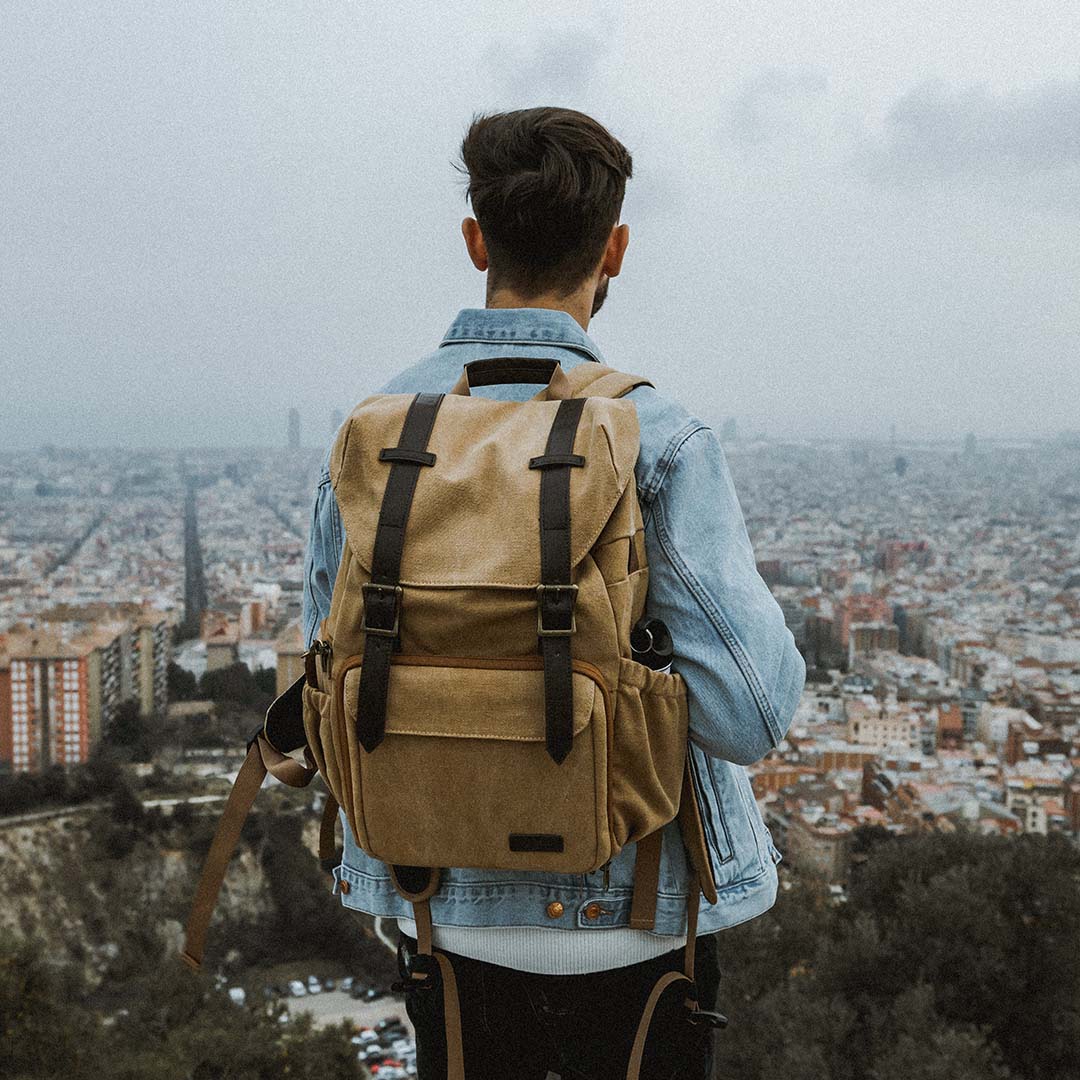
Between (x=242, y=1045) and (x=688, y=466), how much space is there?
8000mm

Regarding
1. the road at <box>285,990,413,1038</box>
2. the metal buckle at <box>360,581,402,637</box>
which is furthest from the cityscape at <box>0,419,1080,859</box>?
the metal buckle at <box>360,581,402,637</box>

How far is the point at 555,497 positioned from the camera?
0.73 metres

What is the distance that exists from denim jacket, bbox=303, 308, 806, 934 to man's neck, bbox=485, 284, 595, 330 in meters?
0.01

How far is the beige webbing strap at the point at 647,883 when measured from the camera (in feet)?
2.75

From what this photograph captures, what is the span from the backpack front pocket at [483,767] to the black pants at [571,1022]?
0.48 feet

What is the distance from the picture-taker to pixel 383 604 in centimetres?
74

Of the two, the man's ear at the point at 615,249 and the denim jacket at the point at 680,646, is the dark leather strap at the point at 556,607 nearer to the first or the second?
the denim jacket at the point at 680,646

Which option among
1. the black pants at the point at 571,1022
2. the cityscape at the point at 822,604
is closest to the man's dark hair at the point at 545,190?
the black pants at the point at 571,1022

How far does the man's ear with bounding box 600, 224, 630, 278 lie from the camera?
0.91 meters

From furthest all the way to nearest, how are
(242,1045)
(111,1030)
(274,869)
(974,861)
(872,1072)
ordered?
(274,869)
(111,1030)
(974,861)
(242,1045)
(872,1072)

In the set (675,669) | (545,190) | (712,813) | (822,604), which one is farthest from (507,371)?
(822,604)

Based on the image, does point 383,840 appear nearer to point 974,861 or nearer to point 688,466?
point 688,466

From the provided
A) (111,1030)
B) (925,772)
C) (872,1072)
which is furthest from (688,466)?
(925,772)

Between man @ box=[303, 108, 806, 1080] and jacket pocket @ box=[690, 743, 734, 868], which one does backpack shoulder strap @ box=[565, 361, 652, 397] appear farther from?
jacket pocket @ box=[690, 743, 734, 868]
